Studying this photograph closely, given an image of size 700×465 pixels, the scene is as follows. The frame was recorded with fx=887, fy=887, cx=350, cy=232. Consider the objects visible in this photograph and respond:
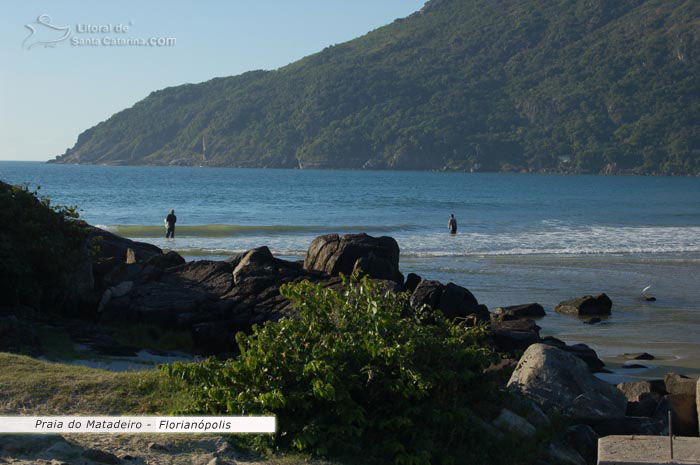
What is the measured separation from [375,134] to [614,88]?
49.6 meters

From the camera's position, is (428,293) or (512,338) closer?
(512,338)

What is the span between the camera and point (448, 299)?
57.0 feet

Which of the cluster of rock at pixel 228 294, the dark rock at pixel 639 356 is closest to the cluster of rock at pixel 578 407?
the cluster of rock at pixel 228 294

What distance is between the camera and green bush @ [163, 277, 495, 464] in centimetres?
746

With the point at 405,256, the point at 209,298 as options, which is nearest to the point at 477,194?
the point at 405,256

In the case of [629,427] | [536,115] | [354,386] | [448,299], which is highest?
[536,115]

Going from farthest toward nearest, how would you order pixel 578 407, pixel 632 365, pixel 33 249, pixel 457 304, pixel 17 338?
pixel 457 304 → pixel 33 249 → pixel 632 365 → pixel 17 338 → pixel 578 407

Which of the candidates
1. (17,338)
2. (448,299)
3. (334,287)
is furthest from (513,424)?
(448,299)

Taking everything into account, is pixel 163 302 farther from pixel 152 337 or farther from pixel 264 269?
pixel 264 269

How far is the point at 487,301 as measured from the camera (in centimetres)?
2200

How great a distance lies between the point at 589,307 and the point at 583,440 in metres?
11.8

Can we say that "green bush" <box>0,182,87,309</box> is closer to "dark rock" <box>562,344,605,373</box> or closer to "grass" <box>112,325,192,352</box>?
"grass" <box>112,325,192,352</box>

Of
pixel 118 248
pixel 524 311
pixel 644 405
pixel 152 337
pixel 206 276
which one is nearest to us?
pixel 644 405

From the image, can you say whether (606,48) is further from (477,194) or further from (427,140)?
(477,194)
